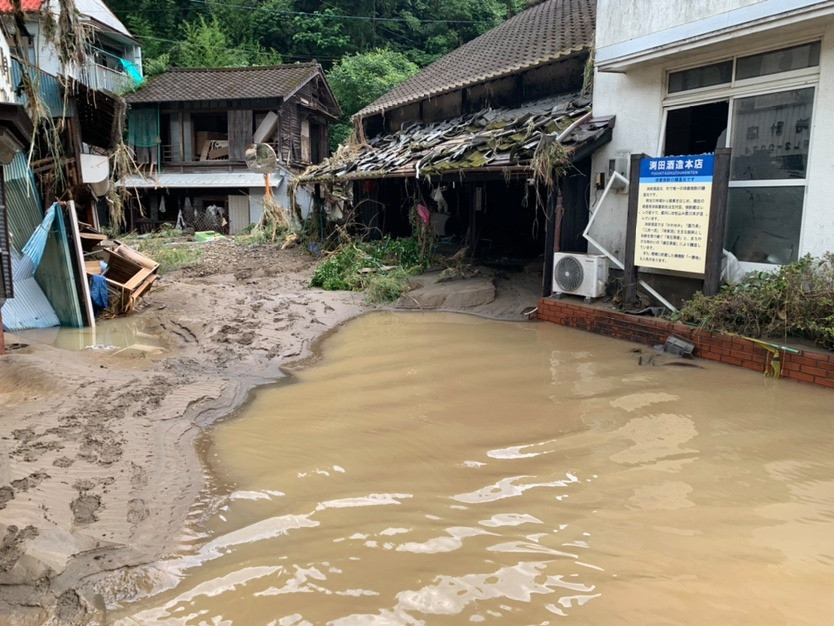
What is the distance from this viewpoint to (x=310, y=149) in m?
27.8

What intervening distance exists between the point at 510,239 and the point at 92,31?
36.6 ft

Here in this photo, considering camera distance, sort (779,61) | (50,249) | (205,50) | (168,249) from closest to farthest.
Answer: (779,61) < (50,249) < (168,249) < (205,50)

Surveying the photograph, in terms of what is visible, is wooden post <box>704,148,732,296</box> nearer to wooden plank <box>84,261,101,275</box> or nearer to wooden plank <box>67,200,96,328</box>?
wooden plank <box>67,200,96,328</box>

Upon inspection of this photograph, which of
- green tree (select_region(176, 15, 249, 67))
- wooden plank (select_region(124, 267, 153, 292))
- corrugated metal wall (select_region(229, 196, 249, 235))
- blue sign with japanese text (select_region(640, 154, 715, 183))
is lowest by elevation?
wooden plank (select_region(124, 267, 153, 292))

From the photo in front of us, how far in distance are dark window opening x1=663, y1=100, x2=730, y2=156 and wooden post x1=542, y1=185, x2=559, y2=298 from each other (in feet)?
5.55

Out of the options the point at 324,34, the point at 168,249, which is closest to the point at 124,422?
the point at 168,249

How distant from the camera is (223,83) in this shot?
2461 cm

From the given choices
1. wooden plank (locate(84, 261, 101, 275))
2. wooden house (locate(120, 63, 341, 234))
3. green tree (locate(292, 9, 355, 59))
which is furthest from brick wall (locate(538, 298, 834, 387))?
green tree (locate(292, 9, 355, 59))

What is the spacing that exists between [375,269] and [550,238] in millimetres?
4169

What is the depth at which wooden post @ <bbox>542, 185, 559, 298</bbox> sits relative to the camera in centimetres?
944

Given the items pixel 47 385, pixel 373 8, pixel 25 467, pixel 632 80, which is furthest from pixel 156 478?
pixel 373 8

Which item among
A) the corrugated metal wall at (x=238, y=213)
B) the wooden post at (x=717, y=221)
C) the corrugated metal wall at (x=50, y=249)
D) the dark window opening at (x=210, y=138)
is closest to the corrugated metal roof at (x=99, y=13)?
the dark window opening at (x=210, y=138)

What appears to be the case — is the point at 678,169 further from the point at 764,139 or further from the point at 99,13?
the point at 99,13

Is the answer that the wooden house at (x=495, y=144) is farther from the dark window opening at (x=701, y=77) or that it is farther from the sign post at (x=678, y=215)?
the sign post at (x=678, y=215)
